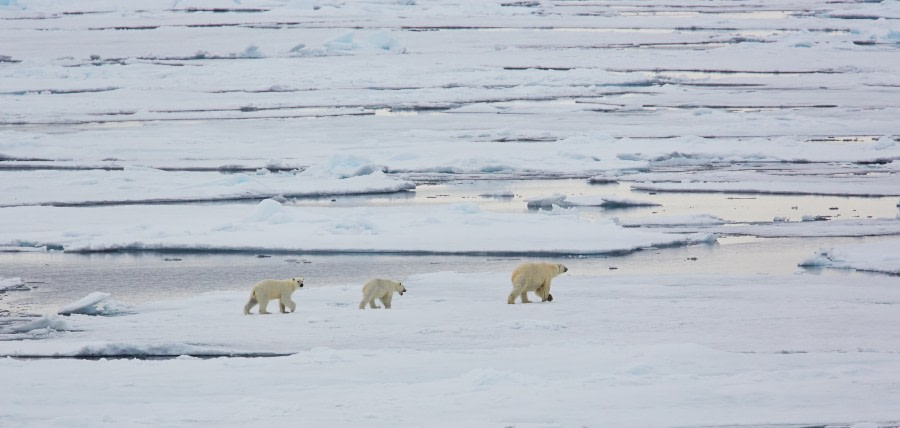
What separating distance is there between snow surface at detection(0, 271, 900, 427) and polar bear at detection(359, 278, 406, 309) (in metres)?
0.10

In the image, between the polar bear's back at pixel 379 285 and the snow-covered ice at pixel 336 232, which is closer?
the polar bear's back at pixel 379 285

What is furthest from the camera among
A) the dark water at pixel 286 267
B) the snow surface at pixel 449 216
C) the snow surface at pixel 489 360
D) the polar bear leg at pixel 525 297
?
the dark water at pixel 286 267

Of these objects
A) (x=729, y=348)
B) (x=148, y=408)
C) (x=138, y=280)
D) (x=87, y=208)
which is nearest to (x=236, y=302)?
(x=138, y=280)

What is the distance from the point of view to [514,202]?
39.4 ft

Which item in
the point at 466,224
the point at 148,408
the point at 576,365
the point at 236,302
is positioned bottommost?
the point at 148,408

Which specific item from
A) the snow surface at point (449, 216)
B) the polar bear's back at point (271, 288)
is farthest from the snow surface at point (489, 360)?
the polar bear's back at point (271, 288)

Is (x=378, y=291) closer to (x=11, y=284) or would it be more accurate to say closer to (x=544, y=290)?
(x=544, y=290)

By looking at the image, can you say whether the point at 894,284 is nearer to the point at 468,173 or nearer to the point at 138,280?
the point at 138,280

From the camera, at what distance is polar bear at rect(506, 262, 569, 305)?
284 inches

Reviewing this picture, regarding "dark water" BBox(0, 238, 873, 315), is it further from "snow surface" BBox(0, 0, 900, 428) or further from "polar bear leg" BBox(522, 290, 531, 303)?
"polar bear leg" BBox(522, 290, 531, 303)

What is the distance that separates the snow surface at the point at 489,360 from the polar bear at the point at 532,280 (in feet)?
0.34

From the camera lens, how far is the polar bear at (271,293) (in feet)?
23.4

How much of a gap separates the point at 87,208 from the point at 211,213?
48.3 inches

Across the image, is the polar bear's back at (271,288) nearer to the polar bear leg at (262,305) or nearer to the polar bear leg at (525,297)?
the polar bear leg at (262,305)
